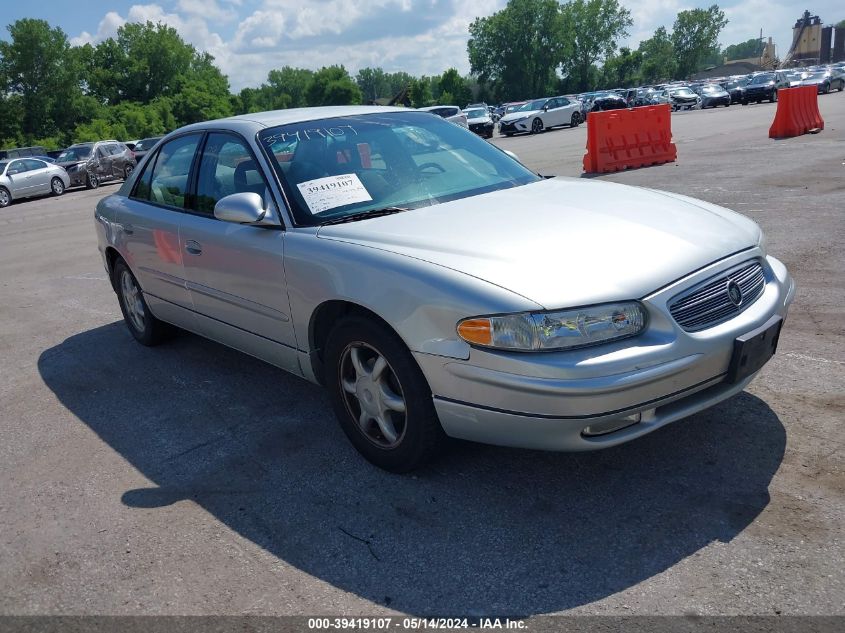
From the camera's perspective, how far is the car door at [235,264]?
3.99m

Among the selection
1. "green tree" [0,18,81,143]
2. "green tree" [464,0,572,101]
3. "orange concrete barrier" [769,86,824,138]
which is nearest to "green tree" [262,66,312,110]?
"green tree" [464,0,572,101]

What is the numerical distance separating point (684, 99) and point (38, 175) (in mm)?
37247

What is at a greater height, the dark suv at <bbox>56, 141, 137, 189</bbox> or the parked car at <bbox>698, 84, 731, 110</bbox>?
the dark suv at <bbox>56, 141, 137, 189</bbox>

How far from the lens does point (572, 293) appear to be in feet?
9.59

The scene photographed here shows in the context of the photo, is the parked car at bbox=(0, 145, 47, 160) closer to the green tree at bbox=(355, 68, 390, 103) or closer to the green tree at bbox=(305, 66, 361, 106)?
the green tree at bbox=(305, 66, 361, 106)

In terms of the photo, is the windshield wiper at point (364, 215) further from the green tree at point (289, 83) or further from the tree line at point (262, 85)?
the green tree at point (289, 83)

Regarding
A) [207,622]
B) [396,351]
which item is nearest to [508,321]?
[396,351]

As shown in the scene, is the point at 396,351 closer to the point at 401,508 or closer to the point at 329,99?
the point at 401,508

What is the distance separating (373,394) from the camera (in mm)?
3514

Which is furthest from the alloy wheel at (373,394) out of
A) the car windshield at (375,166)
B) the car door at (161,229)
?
the car door at (161,229)

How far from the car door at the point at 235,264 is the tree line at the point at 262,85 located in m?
53.7

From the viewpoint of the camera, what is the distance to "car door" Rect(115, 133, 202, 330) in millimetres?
4910

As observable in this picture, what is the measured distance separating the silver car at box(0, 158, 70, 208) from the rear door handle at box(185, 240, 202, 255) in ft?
74.2

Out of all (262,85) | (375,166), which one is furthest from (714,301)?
(262,85)
